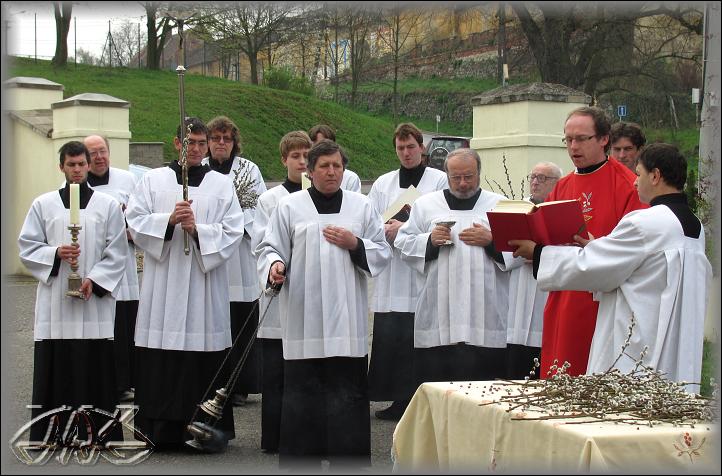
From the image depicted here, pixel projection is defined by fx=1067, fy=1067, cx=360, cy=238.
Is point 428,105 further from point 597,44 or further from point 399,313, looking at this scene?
point 399,313

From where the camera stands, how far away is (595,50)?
2094cm

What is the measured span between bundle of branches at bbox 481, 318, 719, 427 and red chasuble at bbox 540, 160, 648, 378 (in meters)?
1.61

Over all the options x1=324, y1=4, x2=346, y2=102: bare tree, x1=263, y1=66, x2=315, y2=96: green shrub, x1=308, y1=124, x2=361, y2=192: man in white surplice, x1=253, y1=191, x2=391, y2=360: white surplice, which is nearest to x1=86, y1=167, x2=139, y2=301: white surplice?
x1=308, y1=124, x2=361, y2=192: man in white surplice

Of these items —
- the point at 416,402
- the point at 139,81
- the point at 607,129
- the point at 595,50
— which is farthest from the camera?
the point at 139,81

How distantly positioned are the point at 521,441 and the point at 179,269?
3772mm

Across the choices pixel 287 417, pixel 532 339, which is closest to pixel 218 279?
pixel 287 417

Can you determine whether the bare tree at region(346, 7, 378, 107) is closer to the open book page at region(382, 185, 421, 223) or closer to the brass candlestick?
the open book page at region(382, 185, 421, 223)

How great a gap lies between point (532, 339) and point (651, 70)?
18.6 metres

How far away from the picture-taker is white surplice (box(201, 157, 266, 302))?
911 centimetres

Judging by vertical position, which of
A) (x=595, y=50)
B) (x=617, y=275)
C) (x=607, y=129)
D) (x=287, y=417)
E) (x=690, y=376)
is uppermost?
(x=595, y=50)

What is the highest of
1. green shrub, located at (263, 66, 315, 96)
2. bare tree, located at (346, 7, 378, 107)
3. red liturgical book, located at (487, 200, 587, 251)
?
green shrub, located at (263, 66, 315, 96)

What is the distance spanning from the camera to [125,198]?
9336 mm

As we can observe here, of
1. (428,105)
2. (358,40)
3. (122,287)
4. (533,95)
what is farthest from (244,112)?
(122,287)

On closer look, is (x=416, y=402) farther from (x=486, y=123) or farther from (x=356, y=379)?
(x=486, y=123)
